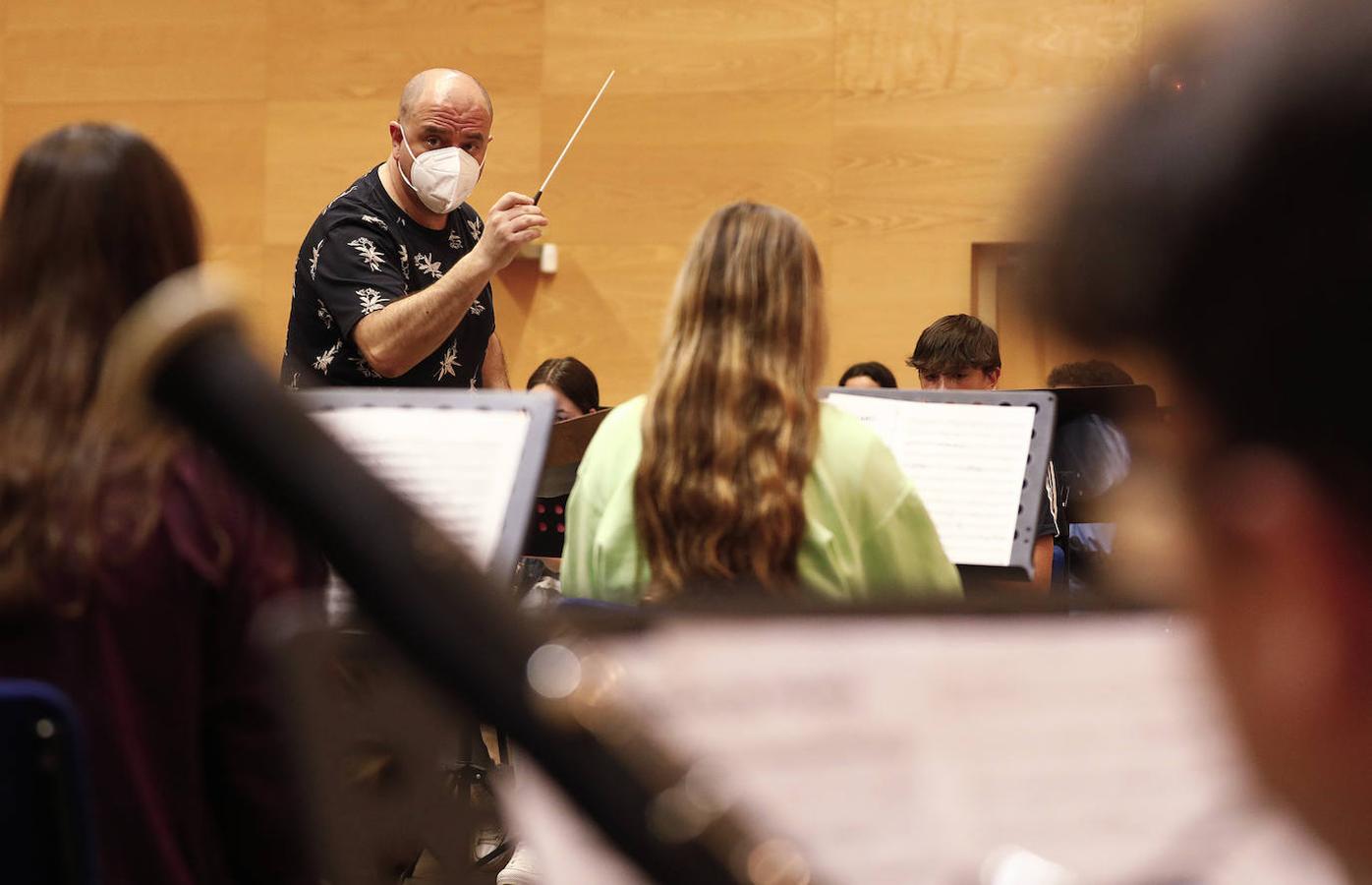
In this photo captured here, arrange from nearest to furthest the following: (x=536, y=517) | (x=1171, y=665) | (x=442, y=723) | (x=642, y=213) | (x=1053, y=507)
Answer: (x=442, y=723) < (x=1171, y=665) < (x=536, y=517) < (x=1053, y=507) < (x=642, y=213)

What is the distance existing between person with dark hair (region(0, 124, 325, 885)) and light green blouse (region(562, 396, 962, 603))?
0.70m

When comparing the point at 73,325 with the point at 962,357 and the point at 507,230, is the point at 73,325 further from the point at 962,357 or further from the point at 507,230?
the point at 962,357

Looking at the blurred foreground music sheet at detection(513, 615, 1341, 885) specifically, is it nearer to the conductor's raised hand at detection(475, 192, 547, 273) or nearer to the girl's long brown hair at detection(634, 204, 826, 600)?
the girl's long brown hair at detection(634, 204, 826, 600)

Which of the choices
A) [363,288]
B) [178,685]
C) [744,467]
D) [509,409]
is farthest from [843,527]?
[363,288]

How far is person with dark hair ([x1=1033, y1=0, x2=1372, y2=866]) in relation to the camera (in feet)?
1.20

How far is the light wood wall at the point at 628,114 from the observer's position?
5113mm

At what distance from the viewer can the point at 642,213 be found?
5.31m

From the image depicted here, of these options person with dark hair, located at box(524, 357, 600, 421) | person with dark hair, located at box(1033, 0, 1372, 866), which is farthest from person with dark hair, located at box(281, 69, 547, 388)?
person with dark hair, located at box(1033, 0, 1372, 866)

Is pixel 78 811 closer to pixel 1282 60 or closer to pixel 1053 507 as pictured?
pixel 1282 60

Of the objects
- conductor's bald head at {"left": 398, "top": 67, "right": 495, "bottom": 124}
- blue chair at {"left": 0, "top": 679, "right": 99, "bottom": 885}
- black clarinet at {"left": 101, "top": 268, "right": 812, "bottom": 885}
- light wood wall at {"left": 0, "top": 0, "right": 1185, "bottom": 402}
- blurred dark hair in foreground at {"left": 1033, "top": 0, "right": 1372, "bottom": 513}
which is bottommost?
blue chair at {"left": 0, "top": 679, "right": 99, "bottom": 885}

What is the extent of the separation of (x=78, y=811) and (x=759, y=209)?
1273 mm

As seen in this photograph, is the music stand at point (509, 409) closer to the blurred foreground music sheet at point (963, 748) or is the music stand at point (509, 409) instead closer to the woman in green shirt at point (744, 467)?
the woman in green shirt at point (744, 467)

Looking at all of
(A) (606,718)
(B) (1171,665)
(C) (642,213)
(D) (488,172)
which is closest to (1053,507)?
(C) (642,213)

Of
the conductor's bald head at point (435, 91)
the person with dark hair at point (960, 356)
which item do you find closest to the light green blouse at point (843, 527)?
the conductor's bald head at point (435, 91)
